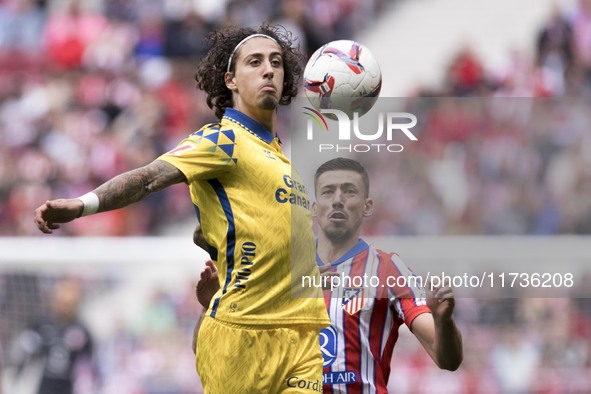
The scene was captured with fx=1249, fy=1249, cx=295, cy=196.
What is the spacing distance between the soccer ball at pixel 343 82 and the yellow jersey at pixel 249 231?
2.80 ft

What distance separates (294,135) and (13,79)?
9.30 meters

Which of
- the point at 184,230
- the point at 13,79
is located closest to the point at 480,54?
the point at 184,230

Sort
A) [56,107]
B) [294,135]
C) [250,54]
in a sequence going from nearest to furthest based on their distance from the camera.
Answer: [250,54] < [294,135] < [56,107]

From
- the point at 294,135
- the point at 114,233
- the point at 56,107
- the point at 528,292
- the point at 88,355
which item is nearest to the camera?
the point at 294,135

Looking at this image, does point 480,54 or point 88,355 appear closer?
point 88,355

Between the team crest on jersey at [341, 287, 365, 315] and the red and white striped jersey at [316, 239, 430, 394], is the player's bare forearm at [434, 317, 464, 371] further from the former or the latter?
the team crest on jersey at [341, 287, 365, 315]

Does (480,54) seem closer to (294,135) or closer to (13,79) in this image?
(13,79)

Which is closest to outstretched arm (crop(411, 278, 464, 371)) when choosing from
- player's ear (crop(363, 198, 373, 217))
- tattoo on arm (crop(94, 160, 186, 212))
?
player's ear (crop(363, 198, 373, 217))

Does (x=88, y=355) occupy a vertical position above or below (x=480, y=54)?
below

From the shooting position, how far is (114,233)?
13.6m

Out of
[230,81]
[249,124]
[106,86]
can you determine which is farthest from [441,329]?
[106,86]

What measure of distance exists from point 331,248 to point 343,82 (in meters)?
0.93

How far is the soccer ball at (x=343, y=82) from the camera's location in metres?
6.74

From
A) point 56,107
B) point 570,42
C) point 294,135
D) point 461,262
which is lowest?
point 461,262
